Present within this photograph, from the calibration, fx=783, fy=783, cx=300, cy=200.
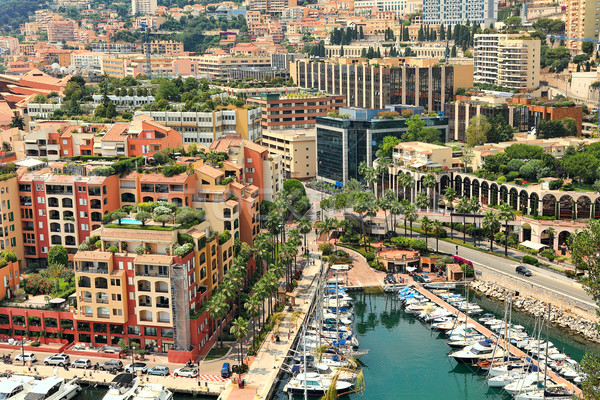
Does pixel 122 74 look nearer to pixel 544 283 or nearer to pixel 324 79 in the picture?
pixel 324 79

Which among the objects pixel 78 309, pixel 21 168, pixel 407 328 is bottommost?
pixel 407 328

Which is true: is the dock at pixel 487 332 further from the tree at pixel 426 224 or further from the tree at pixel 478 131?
the tree at pixel 478 131

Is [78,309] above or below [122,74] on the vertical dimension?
below

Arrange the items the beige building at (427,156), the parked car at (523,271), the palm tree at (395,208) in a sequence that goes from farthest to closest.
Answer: the beige building at (427,156), the palm tree at (395,208), the parked car at (523,271)

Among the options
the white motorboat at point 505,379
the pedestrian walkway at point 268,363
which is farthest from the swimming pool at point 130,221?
the white motorboat at point 505,379

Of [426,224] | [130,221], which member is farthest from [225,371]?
[426,224]

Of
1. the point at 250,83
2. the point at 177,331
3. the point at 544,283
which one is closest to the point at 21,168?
the point at 177,331

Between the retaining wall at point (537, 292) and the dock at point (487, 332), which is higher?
the retaining wall at point (537, 292)
